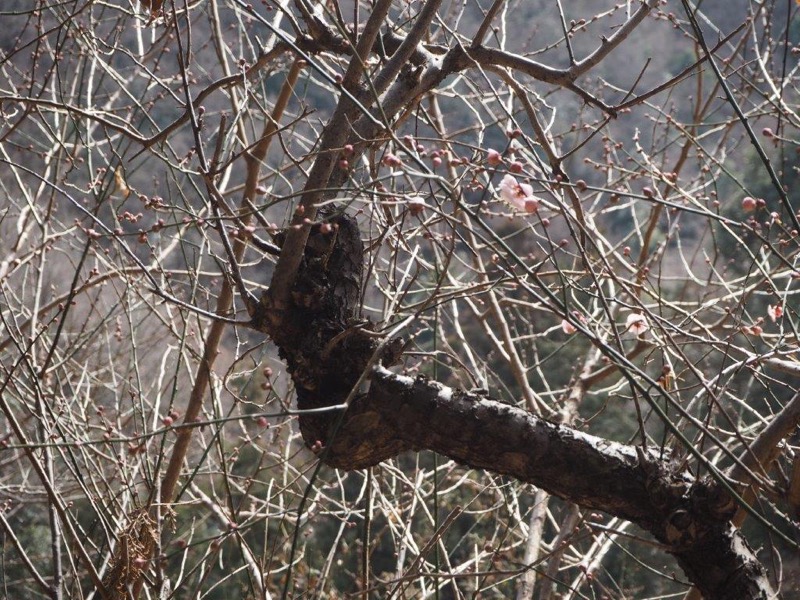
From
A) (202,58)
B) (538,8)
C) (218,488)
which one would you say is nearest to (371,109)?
(218,488)

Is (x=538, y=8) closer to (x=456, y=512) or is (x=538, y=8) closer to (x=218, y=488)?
(x=218, y=488)

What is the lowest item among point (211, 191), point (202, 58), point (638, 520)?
point (638, 520)

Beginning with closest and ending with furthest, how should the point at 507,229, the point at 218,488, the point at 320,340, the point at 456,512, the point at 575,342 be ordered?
1. the point at 320,340
2. the point at 456,512
3. the point at 218,488
4. the point at 575,342
5. the point at 507,229

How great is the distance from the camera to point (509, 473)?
4.59 feet

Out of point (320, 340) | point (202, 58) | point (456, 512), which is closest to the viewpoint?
point (320, 340)

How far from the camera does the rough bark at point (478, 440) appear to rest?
1330 millimetres

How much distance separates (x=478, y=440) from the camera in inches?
54.0

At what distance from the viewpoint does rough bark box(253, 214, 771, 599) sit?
1.33 metres

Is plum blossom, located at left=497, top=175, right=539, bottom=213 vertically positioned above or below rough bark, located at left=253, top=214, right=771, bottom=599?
above

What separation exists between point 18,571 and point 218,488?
52.2 inches

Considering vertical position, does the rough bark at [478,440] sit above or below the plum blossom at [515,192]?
below

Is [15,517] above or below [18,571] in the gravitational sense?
above

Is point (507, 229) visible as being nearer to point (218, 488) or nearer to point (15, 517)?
point (218, 488)

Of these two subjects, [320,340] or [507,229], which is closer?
[320,340]
